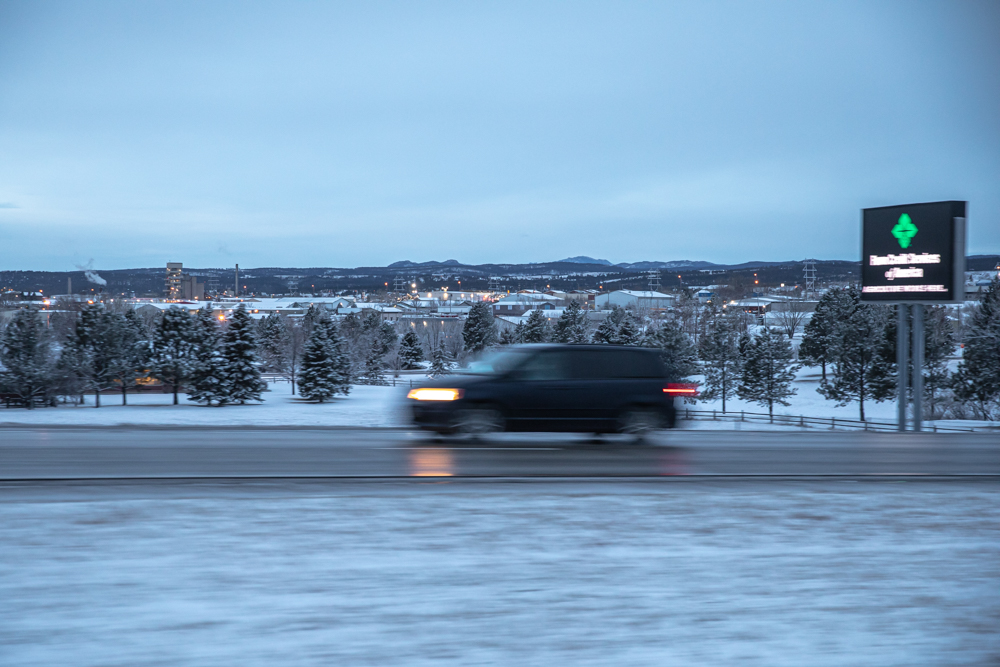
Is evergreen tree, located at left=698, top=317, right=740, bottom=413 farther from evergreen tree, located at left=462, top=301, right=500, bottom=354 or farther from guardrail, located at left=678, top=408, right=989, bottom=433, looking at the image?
evergreen tree, located at left=462, top=301, right=500, bottom=354

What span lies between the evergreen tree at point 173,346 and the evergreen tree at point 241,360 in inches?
150

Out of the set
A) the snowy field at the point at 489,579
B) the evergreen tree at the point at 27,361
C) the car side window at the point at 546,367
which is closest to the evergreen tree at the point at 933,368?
the car side window at the point at 546,367

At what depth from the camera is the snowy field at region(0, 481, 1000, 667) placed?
4594 mm

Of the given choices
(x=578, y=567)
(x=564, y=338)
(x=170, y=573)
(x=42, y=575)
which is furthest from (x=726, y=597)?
(x=564, y=338)

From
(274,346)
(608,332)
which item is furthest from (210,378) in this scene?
(608,332)

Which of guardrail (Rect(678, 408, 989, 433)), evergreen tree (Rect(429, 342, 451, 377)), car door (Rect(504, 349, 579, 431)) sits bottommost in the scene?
guardrail (Rect(678, 408, 989, 433))

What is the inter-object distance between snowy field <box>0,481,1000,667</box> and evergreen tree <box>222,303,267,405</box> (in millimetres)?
46902

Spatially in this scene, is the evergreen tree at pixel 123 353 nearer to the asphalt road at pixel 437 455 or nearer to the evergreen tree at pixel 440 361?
the evergreen tree at pixel 440 361

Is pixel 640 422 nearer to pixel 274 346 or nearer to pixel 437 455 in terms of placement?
pixel 437 455

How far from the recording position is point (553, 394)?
501 inches

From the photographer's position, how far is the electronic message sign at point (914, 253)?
73.4ft

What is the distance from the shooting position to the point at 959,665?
4516 mm

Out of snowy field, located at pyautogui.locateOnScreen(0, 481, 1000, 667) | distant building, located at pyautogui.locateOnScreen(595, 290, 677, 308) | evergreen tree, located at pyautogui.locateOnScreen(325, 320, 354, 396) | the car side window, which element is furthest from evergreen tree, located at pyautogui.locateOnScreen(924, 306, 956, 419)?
distant building, located at pyautogui.locateOnScreen(595, 290, 677, 308)

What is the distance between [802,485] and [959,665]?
5.33m
